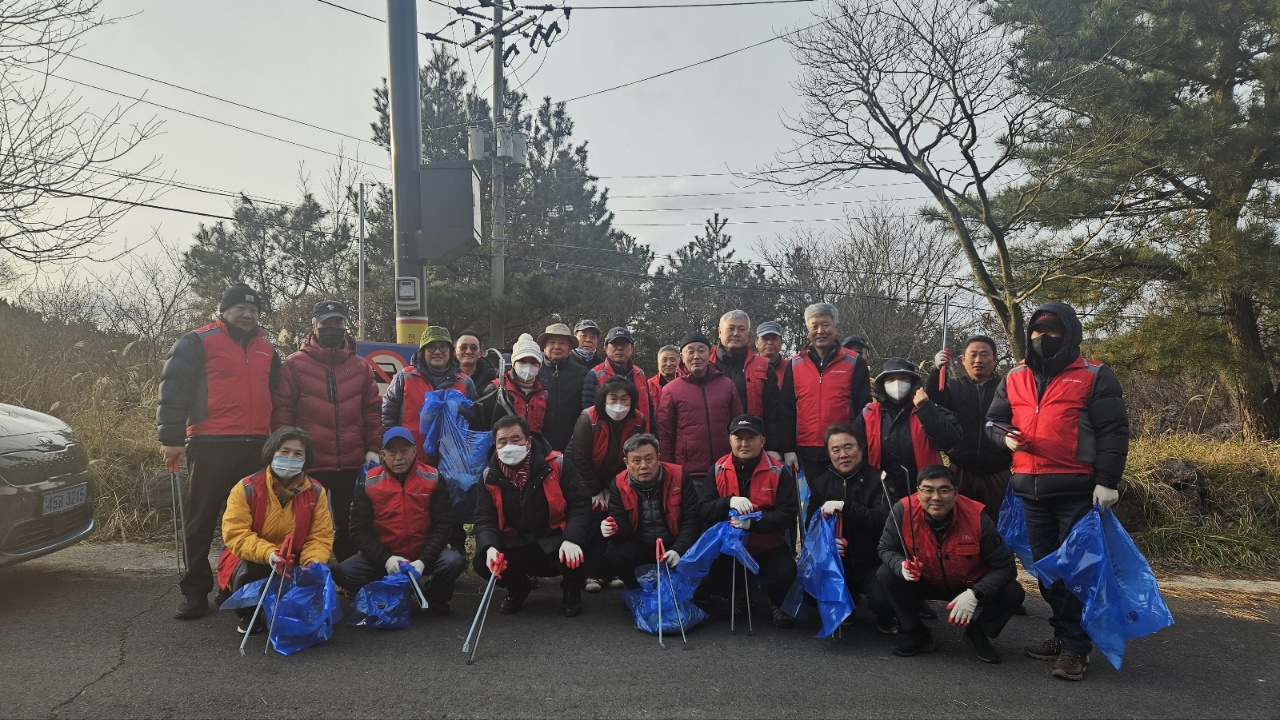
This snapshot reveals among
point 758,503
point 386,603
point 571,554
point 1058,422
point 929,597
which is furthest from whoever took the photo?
point 758,503

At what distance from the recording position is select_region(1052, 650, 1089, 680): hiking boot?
367cm

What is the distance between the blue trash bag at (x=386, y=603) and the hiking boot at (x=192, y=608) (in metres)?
0.94

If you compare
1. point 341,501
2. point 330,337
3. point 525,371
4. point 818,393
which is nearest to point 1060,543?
point 818,393

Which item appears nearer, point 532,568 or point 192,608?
point 192,608

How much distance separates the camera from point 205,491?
456 cm

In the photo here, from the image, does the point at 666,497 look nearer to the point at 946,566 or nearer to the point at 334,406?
the point at 946,566

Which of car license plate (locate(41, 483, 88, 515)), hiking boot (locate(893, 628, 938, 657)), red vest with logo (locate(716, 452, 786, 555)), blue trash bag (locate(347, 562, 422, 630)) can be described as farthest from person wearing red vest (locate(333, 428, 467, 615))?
hiking boot (locate(893, 628, 938, 657))

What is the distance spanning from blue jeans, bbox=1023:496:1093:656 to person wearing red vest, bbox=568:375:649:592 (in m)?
2.57

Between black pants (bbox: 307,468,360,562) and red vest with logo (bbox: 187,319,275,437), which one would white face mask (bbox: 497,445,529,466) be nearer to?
black pants (bbox: 307,468,360,562)

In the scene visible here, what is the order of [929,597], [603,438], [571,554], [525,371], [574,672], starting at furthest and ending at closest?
[525,371] < [603,438] < [571,554] < [929,597] < [574,672]

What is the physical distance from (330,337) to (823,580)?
142 inches

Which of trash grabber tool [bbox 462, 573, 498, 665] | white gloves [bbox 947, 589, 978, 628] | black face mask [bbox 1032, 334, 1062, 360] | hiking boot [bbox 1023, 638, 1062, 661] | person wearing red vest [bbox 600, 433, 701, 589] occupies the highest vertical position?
black face mask [bbox 1032, 334, 1062, 360]

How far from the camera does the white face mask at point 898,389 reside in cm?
476

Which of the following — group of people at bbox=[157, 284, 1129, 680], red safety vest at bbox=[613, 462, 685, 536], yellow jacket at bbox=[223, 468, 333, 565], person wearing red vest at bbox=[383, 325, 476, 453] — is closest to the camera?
group of people at bbox=[157, 284, 1129, 680]
